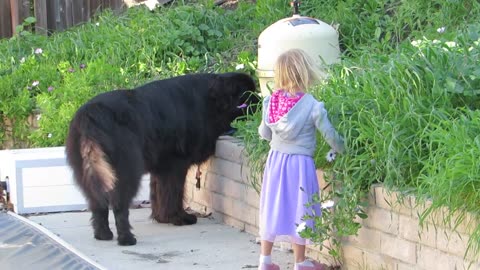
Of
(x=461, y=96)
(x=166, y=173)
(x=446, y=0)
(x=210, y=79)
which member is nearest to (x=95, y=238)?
(x=166, y=173)

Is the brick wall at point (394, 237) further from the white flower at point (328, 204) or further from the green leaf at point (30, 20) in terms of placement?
the green leaf at point (30, 20)

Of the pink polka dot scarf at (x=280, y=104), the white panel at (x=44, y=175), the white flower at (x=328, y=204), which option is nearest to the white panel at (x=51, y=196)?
the white panel at (x=44, y=175)

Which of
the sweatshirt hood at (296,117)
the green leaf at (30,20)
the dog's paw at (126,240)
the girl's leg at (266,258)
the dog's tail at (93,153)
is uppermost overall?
the green leaf at (30,20)

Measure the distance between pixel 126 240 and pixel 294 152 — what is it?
1.63 meters

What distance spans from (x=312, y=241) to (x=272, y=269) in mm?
356

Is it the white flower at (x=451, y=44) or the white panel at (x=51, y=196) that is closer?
the white flower at (x=451, y=44)

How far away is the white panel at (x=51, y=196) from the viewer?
25.4ft

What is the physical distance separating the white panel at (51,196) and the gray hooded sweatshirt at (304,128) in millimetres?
2645

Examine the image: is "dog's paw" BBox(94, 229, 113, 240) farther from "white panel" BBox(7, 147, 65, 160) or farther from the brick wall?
"white panel" BBox(7, 147, 65, 160)

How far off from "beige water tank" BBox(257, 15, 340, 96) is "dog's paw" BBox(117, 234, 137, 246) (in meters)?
1.47

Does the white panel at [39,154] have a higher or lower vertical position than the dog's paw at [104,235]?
higher

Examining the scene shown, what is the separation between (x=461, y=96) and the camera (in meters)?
5.57

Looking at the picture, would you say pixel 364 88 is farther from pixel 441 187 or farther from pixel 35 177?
pixel 35 177

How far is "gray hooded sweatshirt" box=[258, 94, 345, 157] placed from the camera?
18.0ft
